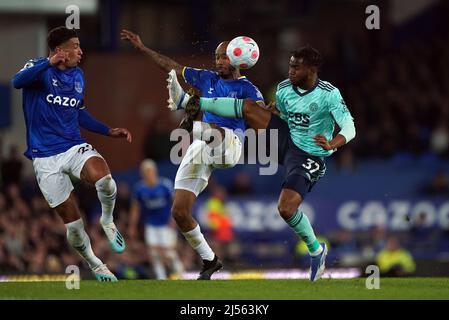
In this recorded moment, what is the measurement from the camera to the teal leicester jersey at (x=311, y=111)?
1412cm

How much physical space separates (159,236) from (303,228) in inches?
332

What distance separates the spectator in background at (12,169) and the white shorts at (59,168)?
9623 millimetres

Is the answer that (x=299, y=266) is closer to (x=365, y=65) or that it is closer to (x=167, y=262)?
(x=167, y=262)

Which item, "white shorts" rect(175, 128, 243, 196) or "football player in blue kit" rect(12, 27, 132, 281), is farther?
"white shorts" rect(175, 128, 243, 196)

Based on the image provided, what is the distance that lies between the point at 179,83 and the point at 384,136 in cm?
1225

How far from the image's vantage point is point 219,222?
23797 millimetres

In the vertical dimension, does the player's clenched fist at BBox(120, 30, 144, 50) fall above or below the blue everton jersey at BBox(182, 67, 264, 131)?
above

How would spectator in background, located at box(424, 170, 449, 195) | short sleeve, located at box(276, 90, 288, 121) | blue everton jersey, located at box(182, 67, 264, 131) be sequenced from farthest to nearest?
1. spectator in background, located at box(424, 170, 449, 195)
2. short sleeve, located at box(276, 90, 288, 121)
3. blue everton jersey, located at box(182, 67, 264, 131)

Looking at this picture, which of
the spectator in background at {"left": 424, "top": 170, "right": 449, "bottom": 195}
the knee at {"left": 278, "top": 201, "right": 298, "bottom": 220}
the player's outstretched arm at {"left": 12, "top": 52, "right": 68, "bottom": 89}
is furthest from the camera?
the spectator in background at {"left": 424, "top": 170, "right": 449, "bottom": 195}

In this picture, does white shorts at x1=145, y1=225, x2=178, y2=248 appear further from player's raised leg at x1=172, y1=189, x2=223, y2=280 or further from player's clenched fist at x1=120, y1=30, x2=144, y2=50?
player's clenched fist at x1=120, y1=30, x2=144, y2=50

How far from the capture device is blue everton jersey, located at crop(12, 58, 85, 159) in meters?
14.1

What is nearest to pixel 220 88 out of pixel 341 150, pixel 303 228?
pixel 303 228

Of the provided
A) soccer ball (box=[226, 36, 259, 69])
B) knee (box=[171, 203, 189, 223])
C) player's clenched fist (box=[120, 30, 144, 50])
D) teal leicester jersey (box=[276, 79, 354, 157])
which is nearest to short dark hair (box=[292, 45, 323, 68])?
teal leicester jersey (box=[276, 79, 354, 157])

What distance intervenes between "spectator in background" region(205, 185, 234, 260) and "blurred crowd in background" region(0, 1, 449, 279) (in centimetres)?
2
